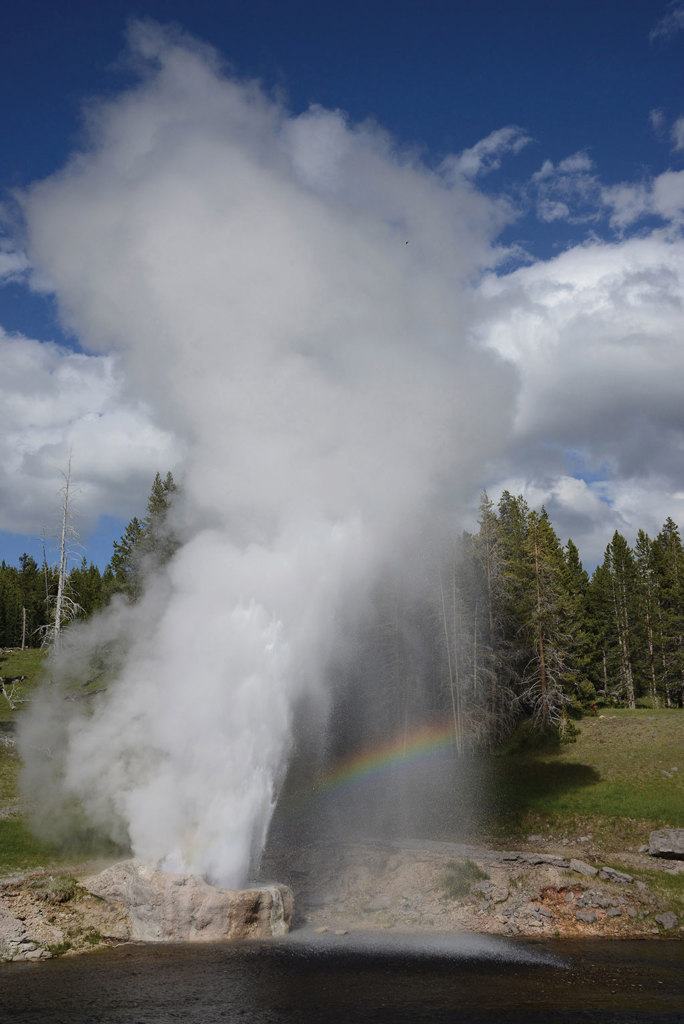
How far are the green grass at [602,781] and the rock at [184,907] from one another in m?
16.2

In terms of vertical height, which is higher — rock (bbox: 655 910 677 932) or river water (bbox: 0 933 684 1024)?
river water (bbox: 0 933 684 1024)

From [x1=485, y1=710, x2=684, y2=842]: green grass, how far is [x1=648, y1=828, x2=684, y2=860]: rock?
2062 millimetres

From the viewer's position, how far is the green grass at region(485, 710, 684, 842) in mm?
29125

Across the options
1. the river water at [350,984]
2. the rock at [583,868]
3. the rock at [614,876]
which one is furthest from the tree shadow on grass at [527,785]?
the river water at [350,984]

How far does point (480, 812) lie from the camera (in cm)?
3144

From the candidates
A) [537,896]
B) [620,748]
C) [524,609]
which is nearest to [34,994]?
[537,896]

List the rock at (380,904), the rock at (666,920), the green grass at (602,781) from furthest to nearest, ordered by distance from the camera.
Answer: the green grass at (602,781) < the rock at (380,904) < the rock at (666,920)

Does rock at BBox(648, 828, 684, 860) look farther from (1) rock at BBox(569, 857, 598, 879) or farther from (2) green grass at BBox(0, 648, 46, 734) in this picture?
(2) green grass at BBox(0, 648, 46, 734)

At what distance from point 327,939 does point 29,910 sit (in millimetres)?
6903

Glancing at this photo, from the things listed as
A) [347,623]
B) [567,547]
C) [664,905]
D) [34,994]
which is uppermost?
[567,547]

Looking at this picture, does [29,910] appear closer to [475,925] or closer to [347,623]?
[475,925]

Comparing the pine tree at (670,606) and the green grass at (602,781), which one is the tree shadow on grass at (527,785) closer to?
the green grass at (602,781)

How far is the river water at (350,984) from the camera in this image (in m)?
11.6

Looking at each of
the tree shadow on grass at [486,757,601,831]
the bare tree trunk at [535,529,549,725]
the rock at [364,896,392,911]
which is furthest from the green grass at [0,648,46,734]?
the bare tree trunk at [535,529,549,725]
